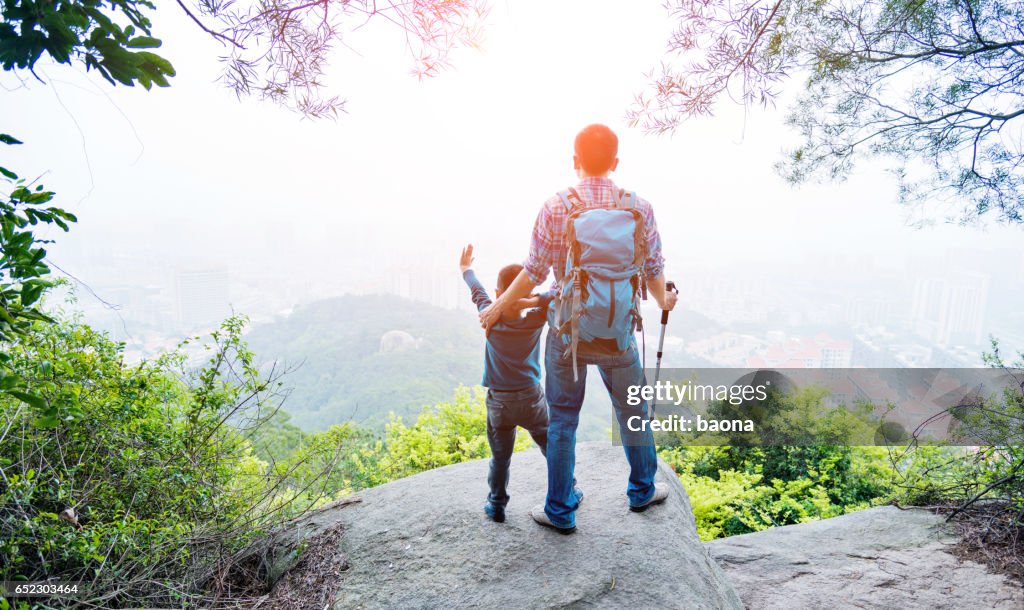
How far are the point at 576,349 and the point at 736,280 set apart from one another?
382 inches

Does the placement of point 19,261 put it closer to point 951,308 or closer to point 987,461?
point 987,461

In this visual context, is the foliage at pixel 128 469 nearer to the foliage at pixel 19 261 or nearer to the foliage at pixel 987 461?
the foliage at pixel 19 261

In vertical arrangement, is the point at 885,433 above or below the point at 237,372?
below

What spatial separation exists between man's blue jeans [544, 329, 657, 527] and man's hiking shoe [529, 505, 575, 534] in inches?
1.0

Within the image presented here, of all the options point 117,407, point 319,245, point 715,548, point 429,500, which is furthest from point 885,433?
point 319,245

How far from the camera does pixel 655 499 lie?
3057mm

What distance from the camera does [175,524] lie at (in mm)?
2629

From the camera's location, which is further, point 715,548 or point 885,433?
point 885,433

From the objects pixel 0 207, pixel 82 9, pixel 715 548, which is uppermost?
pixel 82 9

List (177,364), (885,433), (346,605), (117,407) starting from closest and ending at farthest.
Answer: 1. (346,605)
2. (117,407)
3. (177,364)
4. (885,433)

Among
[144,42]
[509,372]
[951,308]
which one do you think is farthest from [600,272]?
[951,308]

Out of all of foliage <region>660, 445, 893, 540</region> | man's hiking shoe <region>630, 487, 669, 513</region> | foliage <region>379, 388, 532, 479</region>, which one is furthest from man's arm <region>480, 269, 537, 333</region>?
foliage <region>379, 388, 532, 479</region>

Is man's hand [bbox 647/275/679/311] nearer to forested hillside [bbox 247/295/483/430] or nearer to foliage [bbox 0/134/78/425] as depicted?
foliage [bbox 0/134/78/425]

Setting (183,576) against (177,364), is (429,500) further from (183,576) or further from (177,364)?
(177,364)
